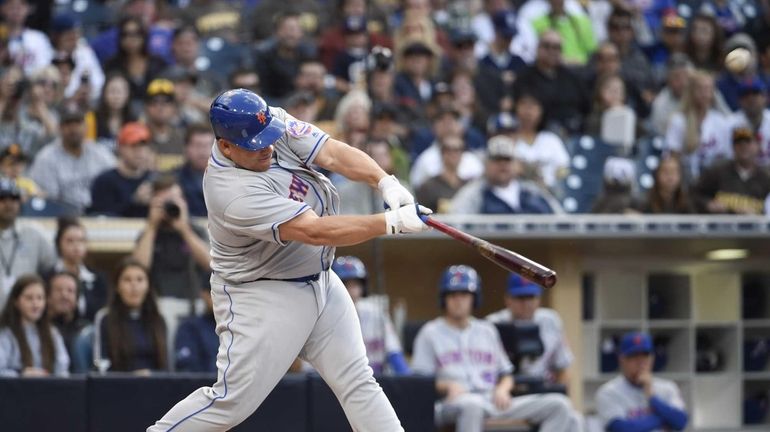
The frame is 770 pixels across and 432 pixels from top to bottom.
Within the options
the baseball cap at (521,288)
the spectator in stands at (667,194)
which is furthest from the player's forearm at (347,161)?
the spectator in stands at (667,194)

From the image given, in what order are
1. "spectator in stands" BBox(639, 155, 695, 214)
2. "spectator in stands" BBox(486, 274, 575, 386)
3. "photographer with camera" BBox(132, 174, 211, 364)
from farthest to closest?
"spectator in stands" BBox(639, 155, 695, 214)
"spectator in stands" BBox(486, 274, 575, 386)
"photographer with camera" BBox(132, 174, 211, 364)

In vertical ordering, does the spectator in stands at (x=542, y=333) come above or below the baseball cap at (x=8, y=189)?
below

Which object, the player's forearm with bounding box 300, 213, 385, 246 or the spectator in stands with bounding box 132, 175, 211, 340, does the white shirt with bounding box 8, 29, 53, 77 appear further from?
the player's forearm with bounding box 300, 213, 385, 246

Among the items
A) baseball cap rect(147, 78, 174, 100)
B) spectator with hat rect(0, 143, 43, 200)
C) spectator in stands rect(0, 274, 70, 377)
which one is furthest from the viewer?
baseball cap rect(147, 78, 174, 100)

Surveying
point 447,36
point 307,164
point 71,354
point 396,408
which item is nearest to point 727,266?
point 447,36

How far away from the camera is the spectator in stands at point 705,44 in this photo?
1235 centimetres

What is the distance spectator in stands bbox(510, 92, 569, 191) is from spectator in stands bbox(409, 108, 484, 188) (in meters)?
0.36

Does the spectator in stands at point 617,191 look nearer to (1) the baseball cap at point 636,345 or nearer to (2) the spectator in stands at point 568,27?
(1) the baseball cap at point 636,345

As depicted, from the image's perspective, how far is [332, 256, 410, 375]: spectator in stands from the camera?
7980 mm

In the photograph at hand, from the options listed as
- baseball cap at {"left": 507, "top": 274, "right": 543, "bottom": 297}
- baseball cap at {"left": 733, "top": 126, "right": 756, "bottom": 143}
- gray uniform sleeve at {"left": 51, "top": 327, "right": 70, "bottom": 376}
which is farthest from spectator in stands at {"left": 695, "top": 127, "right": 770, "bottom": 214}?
gray uniform sleeve at {"left": 51, "top": 327, "right": 70, "bottom": 376}

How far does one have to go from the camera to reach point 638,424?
8.35 m

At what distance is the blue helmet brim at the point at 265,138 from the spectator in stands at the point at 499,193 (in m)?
4.43

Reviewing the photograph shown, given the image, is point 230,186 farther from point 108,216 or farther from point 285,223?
point 108,216

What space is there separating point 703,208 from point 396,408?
3994mm
